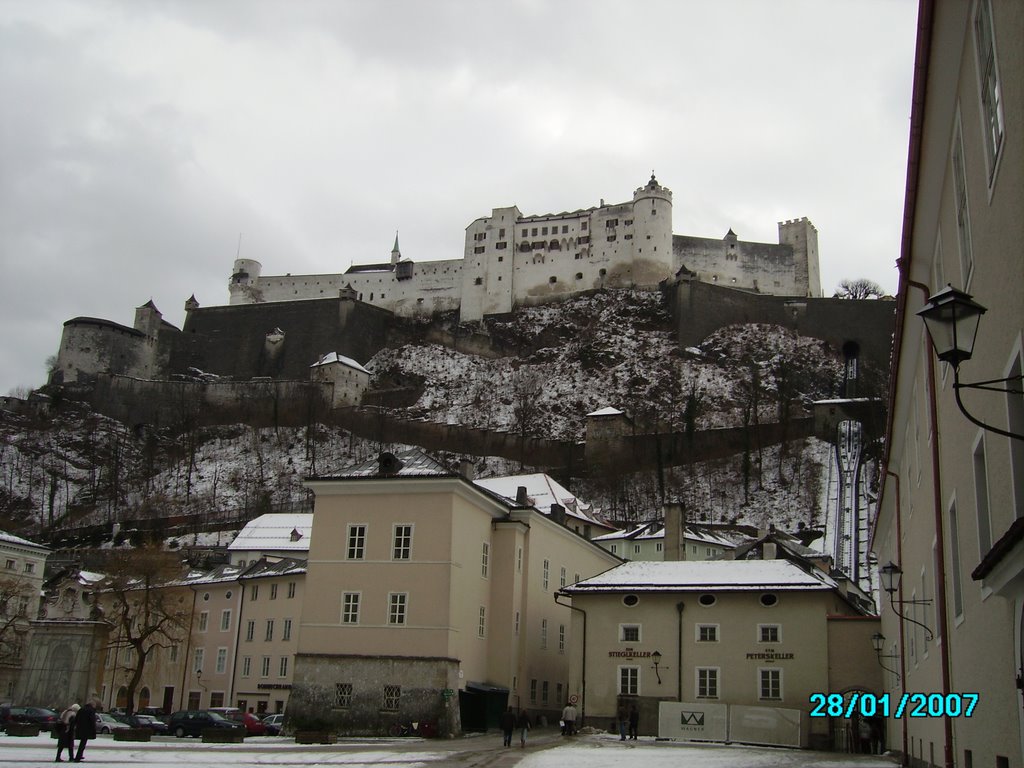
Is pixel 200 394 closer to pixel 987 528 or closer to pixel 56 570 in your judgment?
pixel 56 570

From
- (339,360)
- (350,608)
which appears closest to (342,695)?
(350,608)

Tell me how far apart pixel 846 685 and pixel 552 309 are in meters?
77.6

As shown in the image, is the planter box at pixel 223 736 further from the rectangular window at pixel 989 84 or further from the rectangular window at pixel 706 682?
the rectangular window at pixel 989 84

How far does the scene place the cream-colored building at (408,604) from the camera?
2969cm

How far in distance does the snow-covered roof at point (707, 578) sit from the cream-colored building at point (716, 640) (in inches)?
1.3

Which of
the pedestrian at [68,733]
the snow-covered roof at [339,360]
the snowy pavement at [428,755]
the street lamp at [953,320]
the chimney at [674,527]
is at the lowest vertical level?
the snowy pavement at [428,755]

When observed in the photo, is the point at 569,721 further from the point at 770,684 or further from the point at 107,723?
the point at 107,723

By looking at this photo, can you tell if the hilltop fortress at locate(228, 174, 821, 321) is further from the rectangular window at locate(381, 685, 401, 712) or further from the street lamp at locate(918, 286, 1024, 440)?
the street lamp at locate(918, 286, 1024, 440)

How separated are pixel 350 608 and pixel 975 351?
25001 mm

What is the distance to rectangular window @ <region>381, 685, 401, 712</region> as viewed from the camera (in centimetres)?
2947

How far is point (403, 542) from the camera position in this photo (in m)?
31.3

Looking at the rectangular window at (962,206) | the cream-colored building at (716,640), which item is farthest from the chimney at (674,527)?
the rectangular window at (962,206)

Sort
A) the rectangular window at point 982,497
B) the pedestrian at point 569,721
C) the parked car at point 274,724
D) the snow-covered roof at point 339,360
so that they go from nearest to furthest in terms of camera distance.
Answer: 1. the rectangular window at point 982,497
2. the pedestrian at point 569,721
3. the parked car at point 274,724
4. the snow-covered roof at point 339,360

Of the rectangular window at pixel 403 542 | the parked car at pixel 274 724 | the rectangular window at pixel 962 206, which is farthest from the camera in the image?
the rectangular window at pixel 403 542
